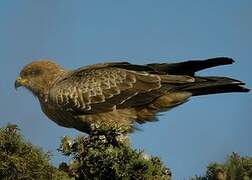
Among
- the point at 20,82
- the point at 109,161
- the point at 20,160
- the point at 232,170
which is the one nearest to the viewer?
the point at 20,160

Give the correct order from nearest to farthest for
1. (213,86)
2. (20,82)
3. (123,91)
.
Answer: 1. (213,86)
2. (123,91)
3. (20,82)

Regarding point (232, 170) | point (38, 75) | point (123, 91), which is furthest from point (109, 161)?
point (232, 170)

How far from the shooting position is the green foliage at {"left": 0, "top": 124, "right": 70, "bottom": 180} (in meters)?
7.45

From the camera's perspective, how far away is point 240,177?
17.5 m

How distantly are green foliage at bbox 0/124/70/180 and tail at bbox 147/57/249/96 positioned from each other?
14.4 feet

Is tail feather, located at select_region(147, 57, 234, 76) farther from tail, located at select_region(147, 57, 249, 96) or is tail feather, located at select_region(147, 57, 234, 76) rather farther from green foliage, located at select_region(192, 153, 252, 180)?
green foliage, located at select_region(192, 153, 252, 180)

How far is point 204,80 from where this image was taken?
37.6ft

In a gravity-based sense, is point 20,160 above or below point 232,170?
above

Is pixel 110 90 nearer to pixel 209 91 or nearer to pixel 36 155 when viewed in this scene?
pixel 209 91

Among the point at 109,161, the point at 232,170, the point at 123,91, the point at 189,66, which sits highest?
the point at 189,66

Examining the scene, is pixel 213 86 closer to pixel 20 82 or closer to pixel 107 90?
pixel 107 90

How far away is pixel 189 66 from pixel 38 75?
10.9 feet

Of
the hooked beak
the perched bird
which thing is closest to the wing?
the perched bird

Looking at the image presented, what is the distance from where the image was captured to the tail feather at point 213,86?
11.0 metres
